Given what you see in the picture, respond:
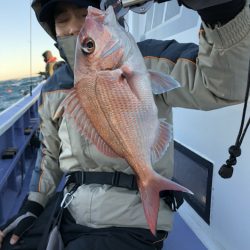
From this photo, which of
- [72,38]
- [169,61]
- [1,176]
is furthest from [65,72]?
[1,176]

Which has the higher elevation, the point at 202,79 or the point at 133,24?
the point at 133,24

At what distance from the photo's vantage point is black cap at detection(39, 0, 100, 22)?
62.1 inches

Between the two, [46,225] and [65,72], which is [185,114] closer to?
[65,72]

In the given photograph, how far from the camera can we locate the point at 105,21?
3.21 feet

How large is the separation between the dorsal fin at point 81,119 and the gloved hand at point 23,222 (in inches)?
42.5

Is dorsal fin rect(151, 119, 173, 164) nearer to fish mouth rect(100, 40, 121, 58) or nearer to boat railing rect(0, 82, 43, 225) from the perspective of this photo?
fish mouth rect(100, 40, 121, 58)

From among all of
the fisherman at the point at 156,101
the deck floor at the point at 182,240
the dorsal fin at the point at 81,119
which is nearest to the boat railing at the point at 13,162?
the fisherman at the point at 156,101

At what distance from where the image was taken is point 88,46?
0.99 m

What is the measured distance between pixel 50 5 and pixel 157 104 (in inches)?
28.8

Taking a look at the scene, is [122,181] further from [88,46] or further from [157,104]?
[88,46]

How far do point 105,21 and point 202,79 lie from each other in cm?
50

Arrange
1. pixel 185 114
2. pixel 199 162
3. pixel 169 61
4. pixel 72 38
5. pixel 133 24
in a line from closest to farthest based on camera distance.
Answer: pixel 169 61 < pixel 72 38 < pixel 199 162 < pixel 185 114 < pixel 133 24

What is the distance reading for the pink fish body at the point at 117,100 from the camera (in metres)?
0.99

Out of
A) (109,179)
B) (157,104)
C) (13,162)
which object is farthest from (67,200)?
(13,162)
